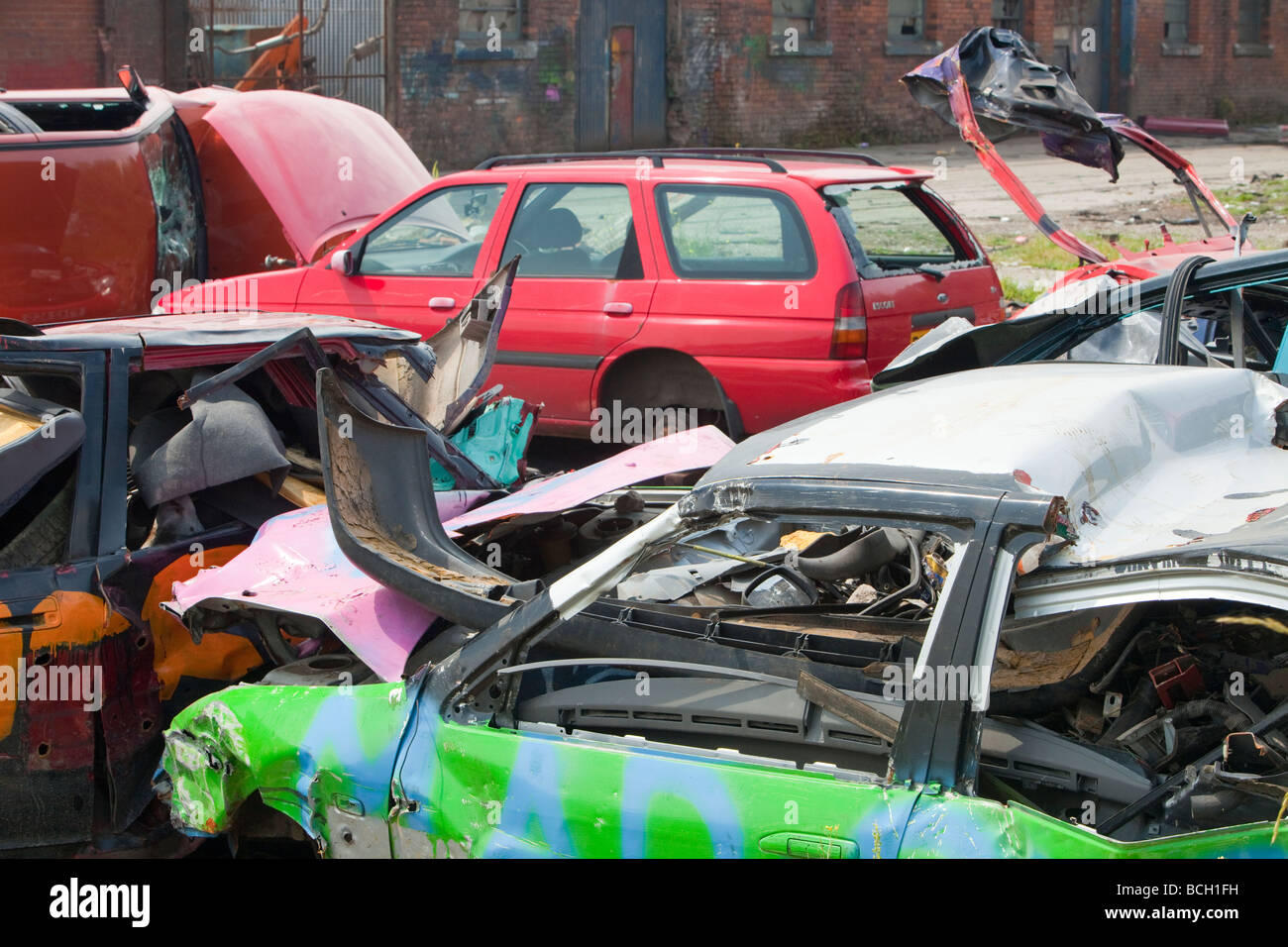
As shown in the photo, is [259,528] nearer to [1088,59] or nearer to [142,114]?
[142,114]

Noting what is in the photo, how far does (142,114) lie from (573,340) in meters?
3.24

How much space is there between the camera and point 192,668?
3959 millimetres

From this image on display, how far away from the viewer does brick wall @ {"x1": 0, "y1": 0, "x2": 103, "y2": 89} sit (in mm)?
15055

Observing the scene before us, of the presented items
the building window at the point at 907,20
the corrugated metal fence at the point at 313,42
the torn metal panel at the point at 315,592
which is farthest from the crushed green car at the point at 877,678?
the building window at the point at 907,20

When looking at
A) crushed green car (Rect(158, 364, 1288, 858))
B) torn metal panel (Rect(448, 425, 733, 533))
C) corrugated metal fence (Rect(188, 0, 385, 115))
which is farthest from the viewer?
corrugated metal fence (Rect(188, 0, 385, 115))

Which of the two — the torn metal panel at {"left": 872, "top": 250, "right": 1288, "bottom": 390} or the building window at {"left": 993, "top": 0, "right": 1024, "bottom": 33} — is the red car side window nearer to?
the torn metal panel at {"left": 872, "top": 250, "right": 1288, "bottom": 390}

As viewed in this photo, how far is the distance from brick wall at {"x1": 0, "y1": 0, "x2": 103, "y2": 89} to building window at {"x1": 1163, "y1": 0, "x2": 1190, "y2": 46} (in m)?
19.4

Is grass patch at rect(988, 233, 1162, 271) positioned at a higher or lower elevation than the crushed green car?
higher

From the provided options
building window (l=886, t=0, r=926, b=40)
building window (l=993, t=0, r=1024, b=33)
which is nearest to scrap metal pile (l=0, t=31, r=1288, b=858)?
building window (l=886, t=0, r=926, b=40)

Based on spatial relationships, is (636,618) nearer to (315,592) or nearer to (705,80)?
(315,592)

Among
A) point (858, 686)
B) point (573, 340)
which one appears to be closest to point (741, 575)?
point (858, 686)

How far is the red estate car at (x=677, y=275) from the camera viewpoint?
6770 millimetres

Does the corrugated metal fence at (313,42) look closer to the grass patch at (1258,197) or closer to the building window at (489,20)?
the building window at (489,20)

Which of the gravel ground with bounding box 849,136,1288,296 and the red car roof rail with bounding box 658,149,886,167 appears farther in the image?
the gravel ground with bounding box 849,136,1288,296
